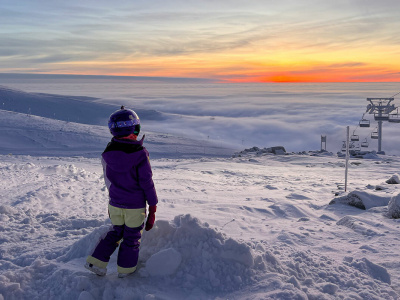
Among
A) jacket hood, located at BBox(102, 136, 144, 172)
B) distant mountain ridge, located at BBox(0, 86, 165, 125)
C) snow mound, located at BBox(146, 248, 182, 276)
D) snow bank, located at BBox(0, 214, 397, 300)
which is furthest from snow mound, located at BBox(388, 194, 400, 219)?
distant mountain ridge, located at BBox(0, 86, 165, 125)

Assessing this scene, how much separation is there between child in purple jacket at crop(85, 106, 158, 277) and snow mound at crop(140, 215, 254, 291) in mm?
283

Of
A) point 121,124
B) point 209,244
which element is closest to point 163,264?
point 209,244

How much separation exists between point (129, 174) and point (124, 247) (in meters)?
0.72

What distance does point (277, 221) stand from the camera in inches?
263

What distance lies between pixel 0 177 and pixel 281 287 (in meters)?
8.87

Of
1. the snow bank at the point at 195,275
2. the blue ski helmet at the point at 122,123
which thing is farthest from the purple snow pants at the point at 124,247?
the blue ski helmet at the point at 122,123

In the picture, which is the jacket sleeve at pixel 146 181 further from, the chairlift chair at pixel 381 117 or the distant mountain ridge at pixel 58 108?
the distant mountain ridge at pixel 58 108

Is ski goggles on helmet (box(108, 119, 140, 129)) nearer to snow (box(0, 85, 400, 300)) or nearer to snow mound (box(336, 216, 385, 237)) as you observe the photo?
snow (box(0, 85, 400, 300))

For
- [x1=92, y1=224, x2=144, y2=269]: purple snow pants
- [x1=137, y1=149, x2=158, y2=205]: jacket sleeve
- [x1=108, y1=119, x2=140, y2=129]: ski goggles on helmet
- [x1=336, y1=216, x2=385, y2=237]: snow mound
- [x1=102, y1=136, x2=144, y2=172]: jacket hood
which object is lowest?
[x1=336, y1=216, x2=385, y2=237]: snow mound

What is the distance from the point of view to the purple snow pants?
353cm

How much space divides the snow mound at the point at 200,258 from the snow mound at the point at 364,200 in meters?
4.77

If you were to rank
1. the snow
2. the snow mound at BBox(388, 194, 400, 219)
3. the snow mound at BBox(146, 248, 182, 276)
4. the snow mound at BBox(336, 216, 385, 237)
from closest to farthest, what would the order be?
the snow < the snow mound at BBox(146, 248, 182, 276) < the snow mound at BBox(336, 216, 385, 237) < the snow mound at BBox(388, 194, 400, 219)

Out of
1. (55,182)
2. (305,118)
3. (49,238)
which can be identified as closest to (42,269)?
(49,238)

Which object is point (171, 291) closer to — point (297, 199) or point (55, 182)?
point (297, 199)
